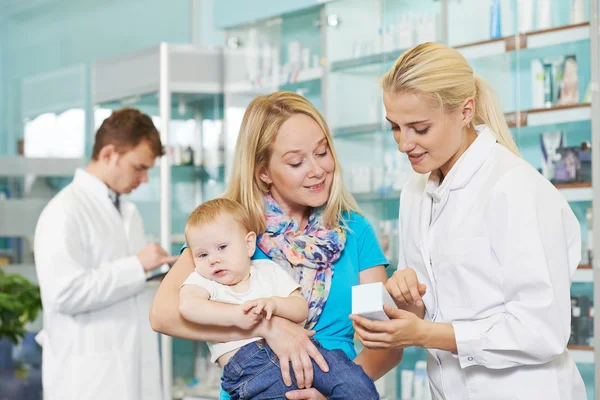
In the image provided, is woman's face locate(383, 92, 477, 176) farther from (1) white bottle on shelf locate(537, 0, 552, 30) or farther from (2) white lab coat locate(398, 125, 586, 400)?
(1) white bottle on shelf locate(537, 0, 552, 30)

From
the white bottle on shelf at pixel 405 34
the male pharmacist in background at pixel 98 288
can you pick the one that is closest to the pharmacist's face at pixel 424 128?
the male pharmacist in background at pixel 98 288

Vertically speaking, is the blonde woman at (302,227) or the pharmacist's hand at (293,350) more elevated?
the blonde woman at (302,227)

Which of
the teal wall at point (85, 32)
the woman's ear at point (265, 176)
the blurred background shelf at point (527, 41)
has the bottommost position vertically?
the woman's ear at point (265, 176)

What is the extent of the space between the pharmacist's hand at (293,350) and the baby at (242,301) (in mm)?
23

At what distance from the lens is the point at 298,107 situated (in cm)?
208

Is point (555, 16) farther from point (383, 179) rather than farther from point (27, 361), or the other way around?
point (27, 361)

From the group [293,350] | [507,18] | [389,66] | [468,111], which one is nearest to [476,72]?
[507,18]

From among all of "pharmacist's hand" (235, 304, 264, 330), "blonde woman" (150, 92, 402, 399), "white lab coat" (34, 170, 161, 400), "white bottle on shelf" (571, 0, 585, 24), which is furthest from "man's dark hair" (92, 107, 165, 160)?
"white bottle on shelf" (571, 0, 585, 24)

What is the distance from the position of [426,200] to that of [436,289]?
255mm

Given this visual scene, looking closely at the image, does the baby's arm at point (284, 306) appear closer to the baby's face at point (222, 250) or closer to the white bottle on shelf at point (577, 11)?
the baby's face at point (222, 250)

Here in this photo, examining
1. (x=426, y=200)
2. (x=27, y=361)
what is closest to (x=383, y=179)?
(x=426, y=200)

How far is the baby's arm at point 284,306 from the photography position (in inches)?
71.7

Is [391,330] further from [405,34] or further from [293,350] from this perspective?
[405,34]

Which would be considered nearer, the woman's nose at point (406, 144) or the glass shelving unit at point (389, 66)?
the woman's nose at point (406, 144)
